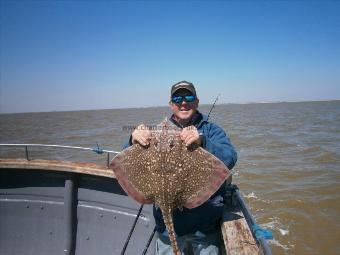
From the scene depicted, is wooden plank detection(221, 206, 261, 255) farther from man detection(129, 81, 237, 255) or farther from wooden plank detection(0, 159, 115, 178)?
wooden plank detection(0, 159, 115, 178)

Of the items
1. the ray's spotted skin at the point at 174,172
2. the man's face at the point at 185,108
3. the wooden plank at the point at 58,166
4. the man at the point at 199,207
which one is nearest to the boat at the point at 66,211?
the wooden plank at the point at 58,166

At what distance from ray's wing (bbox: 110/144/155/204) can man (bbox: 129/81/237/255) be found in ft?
0.43

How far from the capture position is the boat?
5.49m

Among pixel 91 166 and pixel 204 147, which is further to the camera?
pixel 91 166

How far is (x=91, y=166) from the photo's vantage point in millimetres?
5551

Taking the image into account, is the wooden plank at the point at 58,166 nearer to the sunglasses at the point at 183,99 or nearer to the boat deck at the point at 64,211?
the boat deck at the point at 64,211

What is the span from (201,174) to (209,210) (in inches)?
29.5

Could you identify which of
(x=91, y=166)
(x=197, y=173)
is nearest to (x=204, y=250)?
(x=197, y=173)

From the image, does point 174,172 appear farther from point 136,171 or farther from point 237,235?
point 237,235

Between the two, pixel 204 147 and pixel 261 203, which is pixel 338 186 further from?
pixel 204 147

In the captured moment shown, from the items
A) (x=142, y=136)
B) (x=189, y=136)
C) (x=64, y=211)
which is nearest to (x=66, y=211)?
(x=64, y=211)

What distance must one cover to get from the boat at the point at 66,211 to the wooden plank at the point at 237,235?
1.82 meters

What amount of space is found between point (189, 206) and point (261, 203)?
977 cm

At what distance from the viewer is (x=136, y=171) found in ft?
10.9
